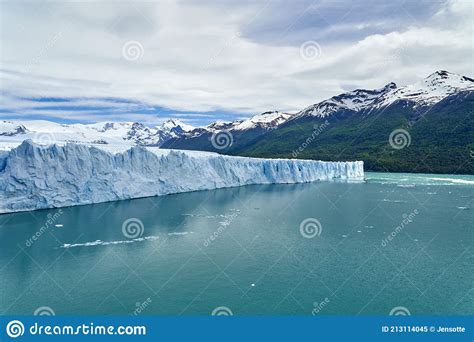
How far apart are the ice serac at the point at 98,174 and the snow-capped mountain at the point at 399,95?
69121mm

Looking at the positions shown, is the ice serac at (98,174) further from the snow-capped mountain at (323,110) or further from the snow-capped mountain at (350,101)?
the snow-capped mountain at (350,101)

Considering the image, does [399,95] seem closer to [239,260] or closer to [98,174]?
[98,174]

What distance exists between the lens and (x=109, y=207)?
22.8 meters

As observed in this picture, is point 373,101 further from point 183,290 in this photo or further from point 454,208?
point 183,290

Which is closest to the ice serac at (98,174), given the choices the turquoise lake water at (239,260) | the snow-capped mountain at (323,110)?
the turquoise lake water at (239,260)

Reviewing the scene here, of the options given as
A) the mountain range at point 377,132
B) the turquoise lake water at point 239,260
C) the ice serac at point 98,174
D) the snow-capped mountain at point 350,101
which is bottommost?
the turquoise lake water at point 239,260

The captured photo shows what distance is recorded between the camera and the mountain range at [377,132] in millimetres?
54281

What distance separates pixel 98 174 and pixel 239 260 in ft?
47.4

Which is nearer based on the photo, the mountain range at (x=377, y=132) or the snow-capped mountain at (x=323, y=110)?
the mountain range at (x=377, y=132)

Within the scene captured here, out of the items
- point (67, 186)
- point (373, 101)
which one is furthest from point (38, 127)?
point (67, 186)

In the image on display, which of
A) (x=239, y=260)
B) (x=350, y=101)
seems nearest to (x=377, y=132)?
(x=350, y=101)

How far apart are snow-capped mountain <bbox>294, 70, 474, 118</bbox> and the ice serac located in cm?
6912

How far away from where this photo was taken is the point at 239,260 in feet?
41.7

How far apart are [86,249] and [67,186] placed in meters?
9.74
